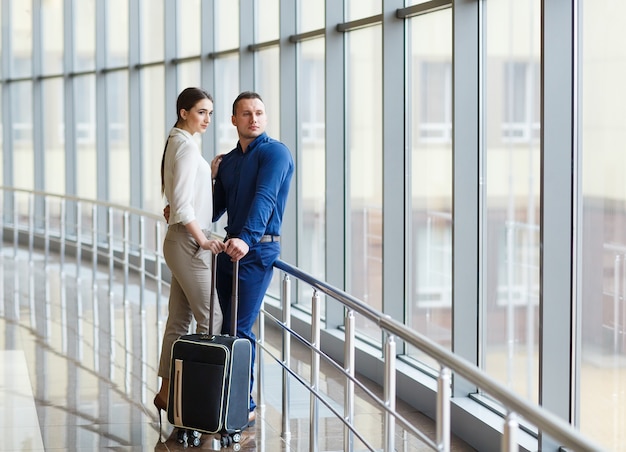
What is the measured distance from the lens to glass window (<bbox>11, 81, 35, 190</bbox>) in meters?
14.5

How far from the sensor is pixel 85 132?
44.1ft

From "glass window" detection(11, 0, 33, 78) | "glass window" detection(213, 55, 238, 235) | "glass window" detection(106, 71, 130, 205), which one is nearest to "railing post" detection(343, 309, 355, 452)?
"glass window" detection(213, 55, 238, 235)

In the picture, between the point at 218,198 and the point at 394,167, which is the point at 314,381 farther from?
the point at 394,167

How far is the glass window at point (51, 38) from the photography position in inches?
541

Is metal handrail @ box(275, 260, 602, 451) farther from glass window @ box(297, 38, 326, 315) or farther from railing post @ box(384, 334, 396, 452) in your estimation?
glass window @ box(297, 38, 326, 315)

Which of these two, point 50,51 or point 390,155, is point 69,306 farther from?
point 50,51

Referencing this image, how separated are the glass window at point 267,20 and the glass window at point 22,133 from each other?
660 cm

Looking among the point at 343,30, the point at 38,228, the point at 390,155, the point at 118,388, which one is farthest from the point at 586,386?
the point at 38,228

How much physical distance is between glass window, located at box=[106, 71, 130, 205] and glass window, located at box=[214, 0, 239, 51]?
3.02m

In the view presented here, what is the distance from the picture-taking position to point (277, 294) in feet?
28.6

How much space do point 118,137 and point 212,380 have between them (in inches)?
350

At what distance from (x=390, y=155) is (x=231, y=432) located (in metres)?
2.13

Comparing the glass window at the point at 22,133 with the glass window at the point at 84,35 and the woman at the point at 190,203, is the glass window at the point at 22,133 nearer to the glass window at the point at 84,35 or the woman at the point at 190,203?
the glass window at the point at 84,35

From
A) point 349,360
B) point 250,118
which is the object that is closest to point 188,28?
point 250,118
